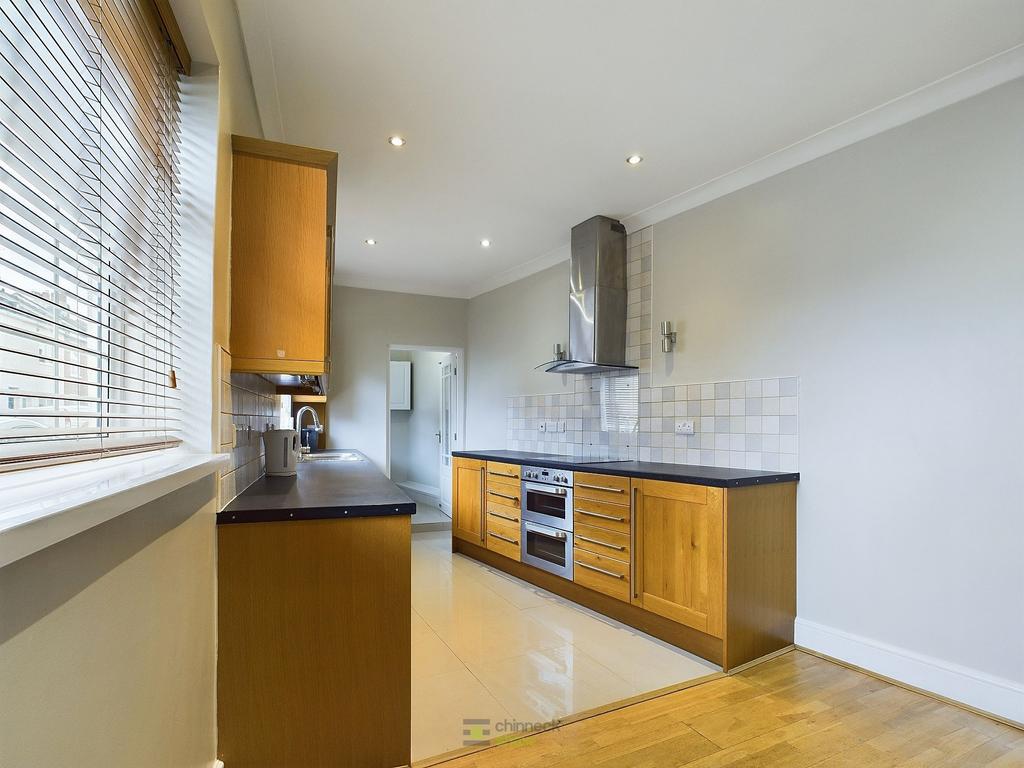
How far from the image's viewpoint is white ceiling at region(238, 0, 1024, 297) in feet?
6.64

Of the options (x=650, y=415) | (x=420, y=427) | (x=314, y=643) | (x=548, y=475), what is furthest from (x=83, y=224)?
(x=420, y=427)

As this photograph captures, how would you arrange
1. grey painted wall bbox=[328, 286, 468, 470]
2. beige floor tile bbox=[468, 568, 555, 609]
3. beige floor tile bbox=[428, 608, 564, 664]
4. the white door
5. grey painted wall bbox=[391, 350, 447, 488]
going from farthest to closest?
grey painted wall bbox=[391, 350, 447, 488]
the white door
grey painted wall bbox=[328, 286, 468, 470]
beige floor tile bbox=[468, 568, 555, 609]
beige floor tile bbox=[428, 608, 564, 664]

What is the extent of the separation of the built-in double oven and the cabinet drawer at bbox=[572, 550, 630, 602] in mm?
87

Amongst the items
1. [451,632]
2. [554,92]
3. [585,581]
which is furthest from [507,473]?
[554,92]

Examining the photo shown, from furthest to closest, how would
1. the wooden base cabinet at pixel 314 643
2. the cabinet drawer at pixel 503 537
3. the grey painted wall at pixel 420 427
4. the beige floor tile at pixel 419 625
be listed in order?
the grey painted wall at pixel 420 427, the cabinet drawer at pixel 503 537, the beige floor tile at pixel 419 625, the wooden base cabinet at pixel 314 643

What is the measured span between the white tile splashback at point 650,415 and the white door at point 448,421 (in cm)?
146

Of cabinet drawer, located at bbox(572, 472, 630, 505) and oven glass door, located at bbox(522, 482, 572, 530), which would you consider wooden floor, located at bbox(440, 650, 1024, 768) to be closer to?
cabinet drawer, located at bbox(572, 472, 630, 505)

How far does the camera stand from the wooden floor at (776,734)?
1.89 m

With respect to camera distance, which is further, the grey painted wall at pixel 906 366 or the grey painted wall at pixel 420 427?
the grey painted wall at pixel 420 427

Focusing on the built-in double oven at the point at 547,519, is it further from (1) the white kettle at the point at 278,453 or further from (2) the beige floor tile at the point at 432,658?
(1) the white kettle at the point at 278,453

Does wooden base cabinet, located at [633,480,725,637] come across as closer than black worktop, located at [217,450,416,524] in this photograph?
No

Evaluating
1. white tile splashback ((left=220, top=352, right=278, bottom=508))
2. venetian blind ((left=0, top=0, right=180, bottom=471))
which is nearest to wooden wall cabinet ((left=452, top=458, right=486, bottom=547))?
white tile splashback ((left=220, top=352, right=278, bottom=508))

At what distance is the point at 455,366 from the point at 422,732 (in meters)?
4.79

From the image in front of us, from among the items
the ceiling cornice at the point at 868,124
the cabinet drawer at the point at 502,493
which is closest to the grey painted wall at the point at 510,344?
the cabinet drawer at the point at 502,493
